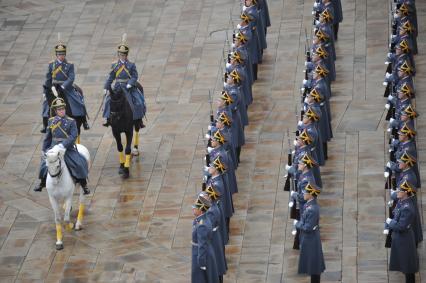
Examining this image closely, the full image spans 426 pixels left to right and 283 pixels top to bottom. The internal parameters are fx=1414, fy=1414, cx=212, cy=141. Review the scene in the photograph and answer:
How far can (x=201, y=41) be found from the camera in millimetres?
36438

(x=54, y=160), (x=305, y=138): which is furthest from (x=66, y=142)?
(x=305, y=138)

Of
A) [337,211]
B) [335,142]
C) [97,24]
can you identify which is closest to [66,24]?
[97,24]

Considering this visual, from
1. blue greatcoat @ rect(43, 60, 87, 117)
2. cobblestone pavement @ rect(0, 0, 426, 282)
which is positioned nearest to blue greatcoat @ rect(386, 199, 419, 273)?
cobblestone pavement @ rect(0, 0, 426, 282)

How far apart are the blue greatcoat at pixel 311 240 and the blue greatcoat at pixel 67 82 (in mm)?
7381

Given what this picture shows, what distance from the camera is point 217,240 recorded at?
2383 cm

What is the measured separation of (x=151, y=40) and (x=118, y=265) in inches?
487

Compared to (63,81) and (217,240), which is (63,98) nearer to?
(63,81)

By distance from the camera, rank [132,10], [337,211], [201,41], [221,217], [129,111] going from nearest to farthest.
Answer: [221,217] < [337,211] < [129,111] < [201,41] < [132,10]

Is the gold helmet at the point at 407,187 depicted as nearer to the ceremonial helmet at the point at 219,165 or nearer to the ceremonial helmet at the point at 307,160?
the ceremonial helmet at the point at 307,160

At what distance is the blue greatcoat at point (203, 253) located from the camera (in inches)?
913

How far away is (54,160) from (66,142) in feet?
3.76

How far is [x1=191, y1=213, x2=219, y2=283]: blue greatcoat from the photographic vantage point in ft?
76.1

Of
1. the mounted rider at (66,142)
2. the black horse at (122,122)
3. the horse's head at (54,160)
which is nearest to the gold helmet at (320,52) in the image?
the black horse at (122,122)

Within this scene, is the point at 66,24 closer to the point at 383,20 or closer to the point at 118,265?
the point at 383,20
